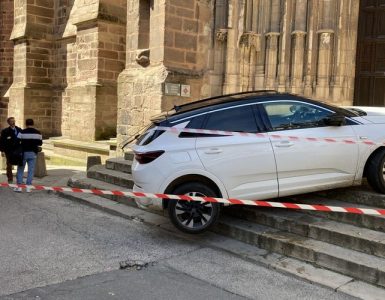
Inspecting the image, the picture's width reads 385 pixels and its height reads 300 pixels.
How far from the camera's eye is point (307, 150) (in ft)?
18.8

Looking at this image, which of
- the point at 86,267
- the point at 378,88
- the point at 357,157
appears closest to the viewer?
the point at 86,267

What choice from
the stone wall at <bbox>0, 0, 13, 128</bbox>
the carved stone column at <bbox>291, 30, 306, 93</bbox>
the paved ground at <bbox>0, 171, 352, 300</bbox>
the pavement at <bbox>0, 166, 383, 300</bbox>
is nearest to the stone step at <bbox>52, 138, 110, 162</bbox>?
the carved stone column at <bbox>291, 30, 306, 93</bbox>

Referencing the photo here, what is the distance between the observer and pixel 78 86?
1491 centimetres

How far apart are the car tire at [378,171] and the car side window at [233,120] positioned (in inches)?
61.0

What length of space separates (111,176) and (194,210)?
12.5 ft

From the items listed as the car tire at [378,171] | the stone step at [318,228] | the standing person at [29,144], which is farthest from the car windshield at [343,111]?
the standing person at [29,144]

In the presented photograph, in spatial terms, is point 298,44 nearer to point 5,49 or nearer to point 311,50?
point 311,50

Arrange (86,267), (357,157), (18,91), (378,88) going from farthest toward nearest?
(18,91) < (378,88) < (357,157) < (86,267)

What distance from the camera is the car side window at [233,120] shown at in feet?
19.2

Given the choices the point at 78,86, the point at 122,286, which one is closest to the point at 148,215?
the point at 122,286

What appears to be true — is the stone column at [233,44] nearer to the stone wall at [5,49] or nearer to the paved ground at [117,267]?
the paved ground at [117,267]

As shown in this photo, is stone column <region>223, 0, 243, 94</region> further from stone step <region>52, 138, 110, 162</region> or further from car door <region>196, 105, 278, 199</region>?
car door <region>196, 105, 278, 199</region>

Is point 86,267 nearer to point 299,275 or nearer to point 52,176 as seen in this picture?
point 299,275

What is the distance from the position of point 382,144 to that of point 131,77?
665 cm
